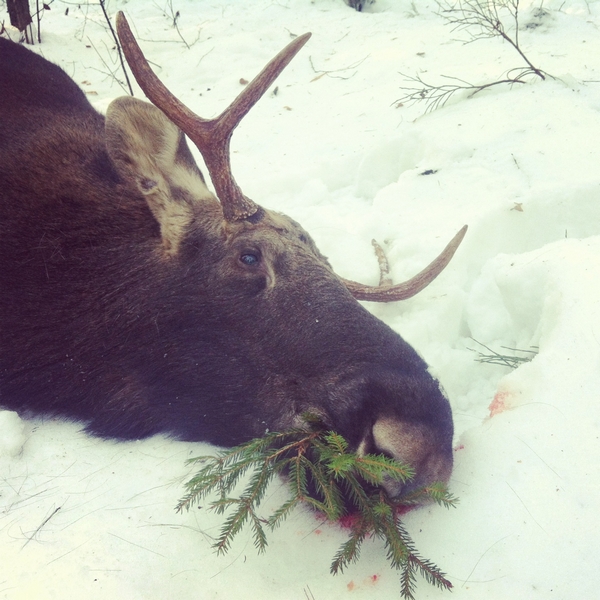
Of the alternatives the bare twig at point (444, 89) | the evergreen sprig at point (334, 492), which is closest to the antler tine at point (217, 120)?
the evergreen sprig at point (334, 492)

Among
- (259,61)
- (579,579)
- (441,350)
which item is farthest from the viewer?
(259,61)

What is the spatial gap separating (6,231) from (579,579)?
2.48 meters

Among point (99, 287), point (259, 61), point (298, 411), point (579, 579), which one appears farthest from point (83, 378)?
point (259, 61)

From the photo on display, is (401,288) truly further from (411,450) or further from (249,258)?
(411,450)

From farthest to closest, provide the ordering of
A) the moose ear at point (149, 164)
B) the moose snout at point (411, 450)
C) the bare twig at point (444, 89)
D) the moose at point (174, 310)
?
the bare twig at point (444, 89), the moose ear at point (149, 164), the moose at point (174, 310), the moose snout at point (411, 450)

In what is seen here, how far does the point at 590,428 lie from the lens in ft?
6.75

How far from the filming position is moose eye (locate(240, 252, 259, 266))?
2.42 metres

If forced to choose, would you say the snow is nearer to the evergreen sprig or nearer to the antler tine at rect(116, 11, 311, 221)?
the evergreen sprig

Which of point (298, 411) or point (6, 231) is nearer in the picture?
point (298, 411)

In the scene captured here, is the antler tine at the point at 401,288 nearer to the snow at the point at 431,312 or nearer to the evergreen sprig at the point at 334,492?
the snow at the point at 431,312

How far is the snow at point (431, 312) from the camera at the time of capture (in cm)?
192

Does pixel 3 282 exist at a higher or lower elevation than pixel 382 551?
higher

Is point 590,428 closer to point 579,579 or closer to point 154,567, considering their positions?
point 579,579

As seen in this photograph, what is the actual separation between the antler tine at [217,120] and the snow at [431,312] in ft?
3.47
